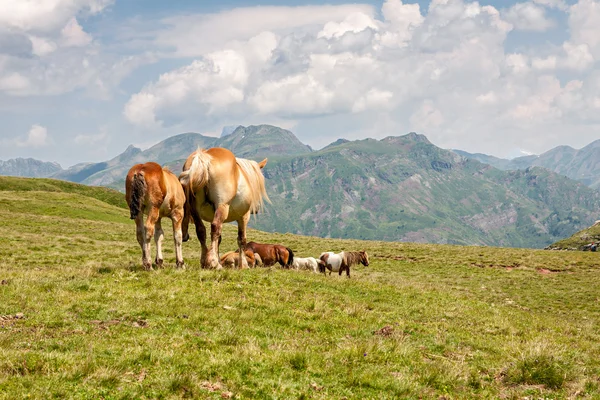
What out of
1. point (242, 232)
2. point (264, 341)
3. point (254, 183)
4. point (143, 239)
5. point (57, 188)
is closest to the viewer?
point (264, 341)

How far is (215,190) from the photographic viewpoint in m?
16.7

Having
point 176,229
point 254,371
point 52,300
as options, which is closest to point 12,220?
point 176,229

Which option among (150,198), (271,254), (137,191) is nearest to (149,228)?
(150,198)

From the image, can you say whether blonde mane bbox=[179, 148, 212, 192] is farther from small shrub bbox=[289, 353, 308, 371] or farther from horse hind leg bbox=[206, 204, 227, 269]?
small shrub bbox=[289, 353, 308, 371]

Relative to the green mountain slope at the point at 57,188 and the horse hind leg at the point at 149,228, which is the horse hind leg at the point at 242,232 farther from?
the green mountain slope at the point at 57,188

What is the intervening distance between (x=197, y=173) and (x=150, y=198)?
Answer: 1.83 m

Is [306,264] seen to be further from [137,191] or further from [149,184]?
[137,191]

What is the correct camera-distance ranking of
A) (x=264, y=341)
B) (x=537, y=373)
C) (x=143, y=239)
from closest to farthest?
(x=537, y=373) < (x=264, y=341) < (x=143, y=239)

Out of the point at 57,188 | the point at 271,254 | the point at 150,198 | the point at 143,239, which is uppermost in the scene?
the point at 57,188

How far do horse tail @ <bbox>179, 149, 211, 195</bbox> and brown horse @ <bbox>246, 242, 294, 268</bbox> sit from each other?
9169mm

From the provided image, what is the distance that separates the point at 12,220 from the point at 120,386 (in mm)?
44152

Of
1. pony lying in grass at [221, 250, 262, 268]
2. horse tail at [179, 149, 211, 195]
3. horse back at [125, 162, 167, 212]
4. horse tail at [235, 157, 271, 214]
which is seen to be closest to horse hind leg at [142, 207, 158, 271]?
horse back at [125, 162, 167, 212]

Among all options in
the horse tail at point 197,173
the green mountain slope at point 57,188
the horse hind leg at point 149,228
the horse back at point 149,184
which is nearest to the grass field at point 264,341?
the horse hind leg at point 149,228

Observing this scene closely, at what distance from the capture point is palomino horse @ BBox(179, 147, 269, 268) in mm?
16547
